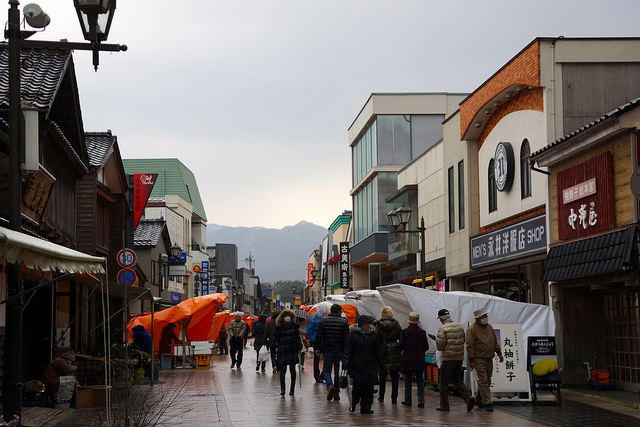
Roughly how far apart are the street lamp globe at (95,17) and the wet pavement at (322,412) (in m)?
4.23

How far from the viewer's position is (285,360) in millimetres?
17922

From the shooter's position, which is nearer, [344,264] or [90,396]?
[90,396]

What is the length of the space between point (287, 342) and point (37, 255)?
10950mm

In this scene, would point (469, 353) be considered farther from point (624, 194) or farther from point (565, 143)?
point (565, 143)

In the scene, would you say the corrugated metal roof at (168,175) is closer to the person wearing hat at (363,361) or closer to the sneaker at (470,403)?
the person wearing hat at (363,361)

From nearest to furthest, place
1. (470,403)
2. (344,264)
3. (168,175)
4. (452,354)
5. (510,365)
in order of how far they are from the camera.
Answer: (470,403) → (452,354) → (510,365) → (344,264) → (168,175)

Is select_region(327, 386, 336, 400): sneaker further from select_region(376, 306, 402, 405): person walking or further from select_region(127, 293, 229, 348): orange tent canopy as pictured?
select_region(127, 293, 229, 348): orange tent canopy

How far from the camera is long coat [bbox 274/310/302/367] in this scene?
17984mm

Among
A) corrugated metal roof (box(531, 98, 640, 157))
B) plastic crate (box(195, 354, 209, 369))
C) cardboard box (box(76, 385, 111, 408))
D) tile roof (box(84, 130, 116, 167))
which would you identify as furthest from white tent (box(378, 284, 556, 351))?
plastic crate (box(195, 354, 209, 369))

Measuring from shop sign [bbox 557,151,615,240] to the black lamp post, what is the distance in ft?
36.8

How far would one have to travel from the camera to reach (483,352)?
48.5ft

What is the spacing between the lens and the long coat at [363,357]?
14367 mm

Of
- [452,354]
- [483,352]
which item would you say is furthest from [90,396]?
[483,352]

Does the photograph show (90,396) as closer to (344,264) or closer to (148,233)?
(148,233)
